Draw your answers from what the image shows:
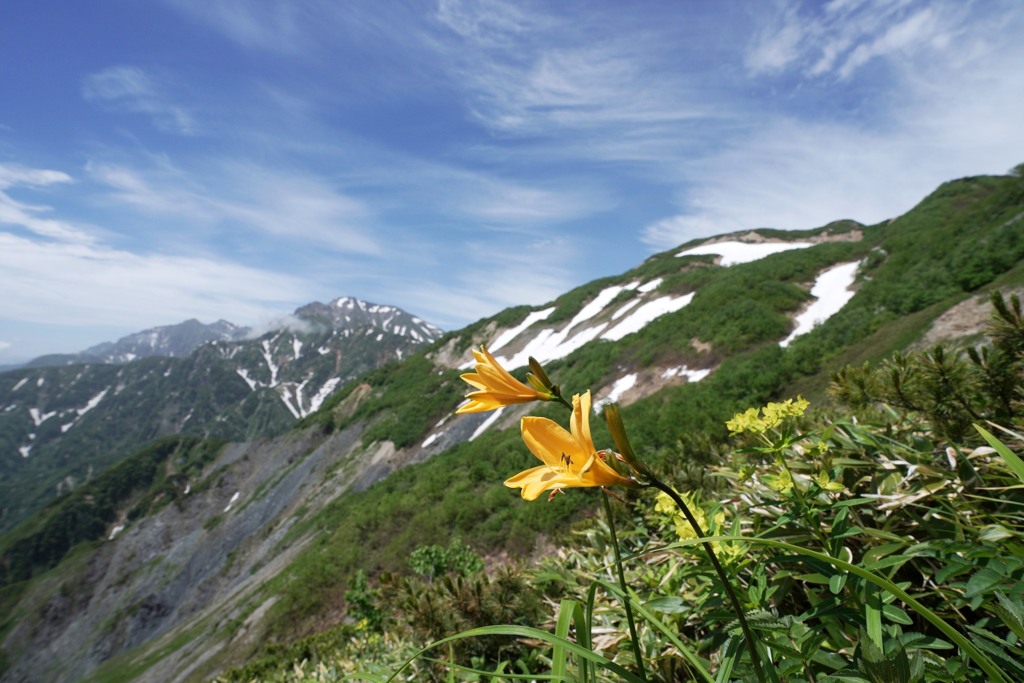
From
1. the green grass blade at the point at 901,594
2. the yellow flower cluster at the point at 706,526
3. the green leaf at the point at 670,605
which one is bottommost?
the green leaf at the point at 670,605

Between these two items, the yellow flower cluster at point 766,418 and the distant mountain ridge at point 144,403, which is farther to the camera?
the distant mountain ridge at point 144,403

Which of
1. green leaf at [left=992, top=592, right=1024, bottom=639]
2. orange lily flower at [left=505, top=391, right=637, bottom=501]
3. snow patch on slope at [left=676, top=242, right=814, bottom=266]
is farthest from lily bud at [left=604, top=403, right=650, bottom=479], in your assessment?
snow patch on slope at [left=676, top=242, right=814, bottom=266]

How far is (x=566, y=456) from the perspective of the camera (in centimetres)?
101

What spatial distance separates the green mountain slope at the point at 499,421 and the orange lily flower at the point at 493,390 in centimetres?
243

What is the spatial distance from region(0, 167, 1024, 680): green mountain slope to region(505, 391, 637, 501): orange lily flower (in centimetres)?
256

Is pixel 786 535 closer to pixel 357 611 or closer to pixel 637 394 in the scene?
pixel 357 611

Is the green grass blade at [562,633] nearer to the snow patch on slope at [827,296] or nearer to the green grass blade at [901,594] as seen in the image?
the green grass blade at [901,594]

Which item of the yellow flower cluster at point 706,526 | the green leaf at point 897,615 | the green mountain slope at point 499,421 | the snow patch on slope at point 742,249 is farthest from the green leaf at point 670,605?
the snow patch on slope at point 742,249

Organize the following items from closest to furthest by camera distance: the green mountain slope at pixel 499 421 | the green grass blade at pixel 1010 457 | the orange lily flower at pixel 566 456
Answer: the orange lily flower at pixel 566 456 < the green grass blade at pixel 1010 457 < the green mountain slope at pixel 499 421

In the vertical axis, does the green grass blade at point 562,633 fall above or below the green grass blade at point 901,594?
below

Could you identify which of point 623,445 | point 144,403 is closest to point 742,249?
point 623,445

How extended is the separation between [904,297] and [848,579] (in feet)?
42.7

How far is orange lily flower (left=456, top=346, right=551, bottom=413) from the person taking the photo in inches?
47.9

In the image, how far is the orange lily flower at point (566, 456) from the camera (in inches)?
36.7
